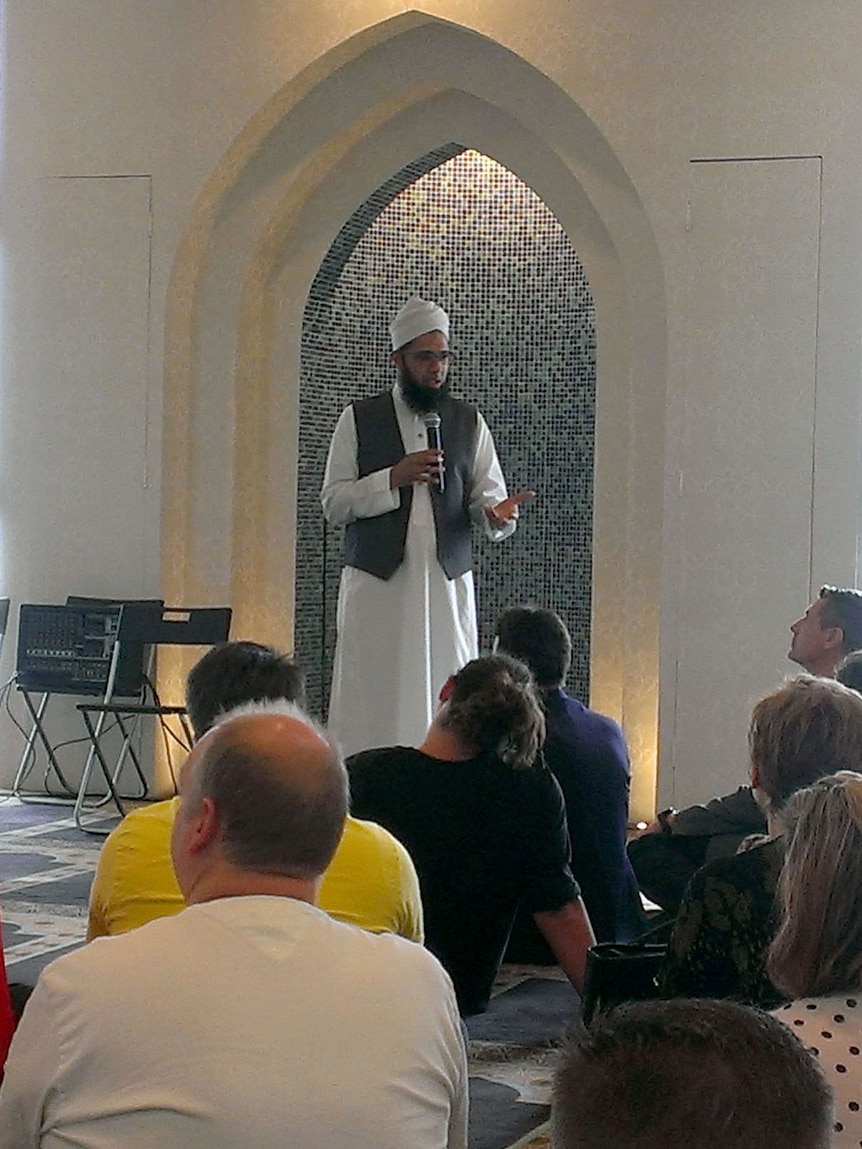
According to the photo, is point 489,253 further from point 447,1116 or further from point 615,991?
point 447,1116

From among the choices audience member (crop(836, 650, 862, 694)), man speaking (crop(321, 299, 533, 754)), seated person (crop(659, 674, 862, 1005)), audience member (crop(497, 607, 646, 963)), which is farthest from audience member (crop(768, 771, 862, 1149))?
man speaking (crop(321, 299, 533, 754))

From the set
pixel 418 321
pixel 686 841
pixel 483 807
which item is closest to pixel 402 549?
pixel 418 321

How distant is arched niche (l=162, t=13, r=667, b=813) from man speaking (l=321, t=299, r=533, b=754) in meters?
1.24

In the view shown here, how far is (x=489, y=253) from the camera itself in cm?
880

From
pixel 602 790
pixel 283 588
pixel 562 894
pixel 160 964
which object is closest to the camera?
pixel 160 964

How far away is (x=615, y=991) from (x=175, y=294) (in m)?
5.44

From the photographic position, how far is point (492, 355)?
8.83 m

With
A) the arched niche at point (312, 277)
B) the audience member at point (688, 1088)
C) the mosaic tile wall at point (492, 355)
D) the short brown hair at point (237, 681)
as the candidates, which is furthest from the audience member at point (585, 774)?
the mosaic tile wall at point (492, 355)

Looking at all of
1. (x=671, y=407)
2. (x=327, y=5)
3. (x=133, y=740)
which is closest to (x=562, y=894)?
(x=671, y=407)

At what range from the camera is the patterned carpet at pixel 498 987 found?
3508 mm

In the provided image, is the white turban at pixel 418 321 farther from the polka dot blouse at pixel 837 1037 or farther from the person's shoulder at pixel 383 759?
the polka dot blouse at pixel 837 1037

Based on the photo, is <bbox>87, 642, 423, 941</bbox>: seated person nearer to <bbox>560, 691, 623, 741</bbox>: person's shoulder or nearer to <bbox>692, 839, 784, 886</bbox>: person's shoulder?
<bbox>692, 839, 784, 886</bbox>: person's shoulder

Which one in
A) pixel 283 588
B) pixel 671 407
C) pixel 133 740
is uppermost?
pixel 671 407

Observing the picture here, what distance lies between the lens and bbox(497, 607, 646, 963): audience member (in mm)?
4355
